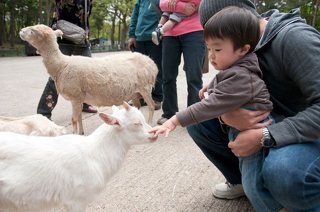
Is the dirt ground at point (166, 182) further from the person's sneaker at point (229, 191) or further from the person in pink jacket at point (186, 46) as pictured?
the person in pink jacket at point (186, 46)

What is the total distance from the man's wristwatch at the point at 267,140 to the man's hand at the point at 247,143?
0.02 meters

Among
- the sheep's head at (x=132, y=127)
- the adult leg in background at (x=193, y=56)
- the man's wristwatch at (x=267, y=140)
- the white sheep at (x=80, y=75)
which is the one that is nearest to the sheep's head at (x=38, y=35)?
the white sheep at (x=80, y=75)

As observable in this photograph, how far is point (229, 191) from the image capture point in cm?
292

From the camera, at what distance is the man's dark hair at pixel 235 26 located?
2.14 metres

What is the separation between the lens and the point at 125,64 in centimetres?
490

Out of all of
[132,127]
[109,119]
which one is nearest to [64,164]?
[109,119]

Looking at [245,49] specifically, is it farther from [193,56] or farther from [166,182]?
[193,56]

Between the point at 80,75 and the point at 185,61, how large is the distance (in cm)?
123

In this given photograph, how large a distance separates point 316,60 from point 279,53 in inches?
9.0

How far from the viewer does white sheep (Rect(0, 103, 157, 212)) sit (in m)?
2.12

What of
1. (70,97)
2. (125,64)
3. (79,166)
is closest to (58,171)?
(79,166)

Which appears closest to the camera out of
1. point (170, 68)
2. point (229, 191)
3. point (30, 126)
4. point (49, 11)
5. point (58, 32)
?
point (229, 191)

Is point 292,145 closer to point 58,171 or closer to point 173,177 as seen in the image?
point 58,171

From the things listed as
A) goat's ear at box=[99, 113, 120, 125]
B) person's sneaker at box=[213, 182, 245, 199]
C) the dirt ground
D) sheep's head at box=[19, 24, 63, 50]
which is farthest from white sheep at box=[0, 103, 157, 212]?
sheep's head at box=[19, 24, 63, 50]
